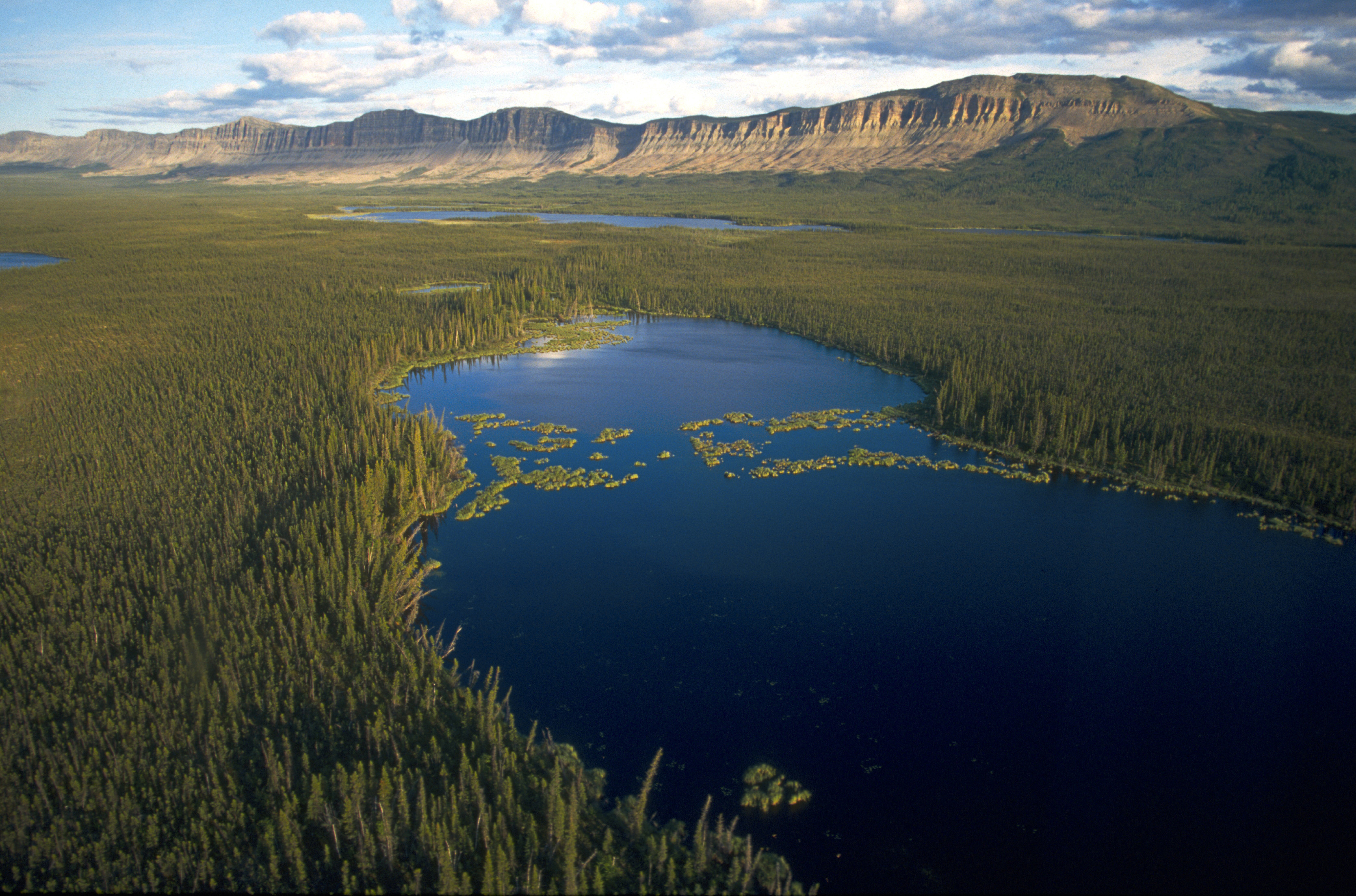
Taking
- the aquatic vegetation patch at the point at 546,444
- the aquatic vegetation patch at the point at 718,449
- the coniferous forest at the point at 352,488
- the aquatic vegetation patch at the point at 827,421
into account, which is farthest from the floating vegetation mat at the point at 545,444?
the aquatic vegetation patch at the point at 827,421

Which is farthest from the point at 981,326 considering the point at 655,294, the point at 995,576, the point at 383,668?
the point at 383,668

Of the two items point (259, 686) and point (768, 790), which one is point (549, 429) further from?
point (768, 790)

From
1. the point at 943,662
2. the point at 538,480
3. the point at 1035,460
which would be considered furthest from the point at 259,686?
the point at 1035,460

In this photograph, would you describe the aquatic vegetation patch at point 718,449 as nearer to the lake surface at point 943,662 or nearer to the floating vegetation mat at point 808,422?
the lake surface at point 943,662

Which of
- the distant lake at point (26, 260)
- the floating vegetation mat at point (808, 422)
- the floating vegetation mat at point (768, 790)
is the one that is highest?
the distant lake at point (26, 260)

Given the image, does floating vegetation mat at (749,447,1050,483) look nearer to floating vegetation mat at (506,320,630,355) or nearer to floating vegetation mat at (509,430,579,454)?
floating vegetation mat at (509,430,579,454)

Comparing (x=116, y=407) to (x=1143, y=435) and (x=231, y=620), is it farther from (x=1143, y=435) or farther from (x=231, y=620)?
(x=1143, y=435)

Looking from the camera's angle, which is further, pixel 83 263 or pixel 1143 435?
pixel 83 263
